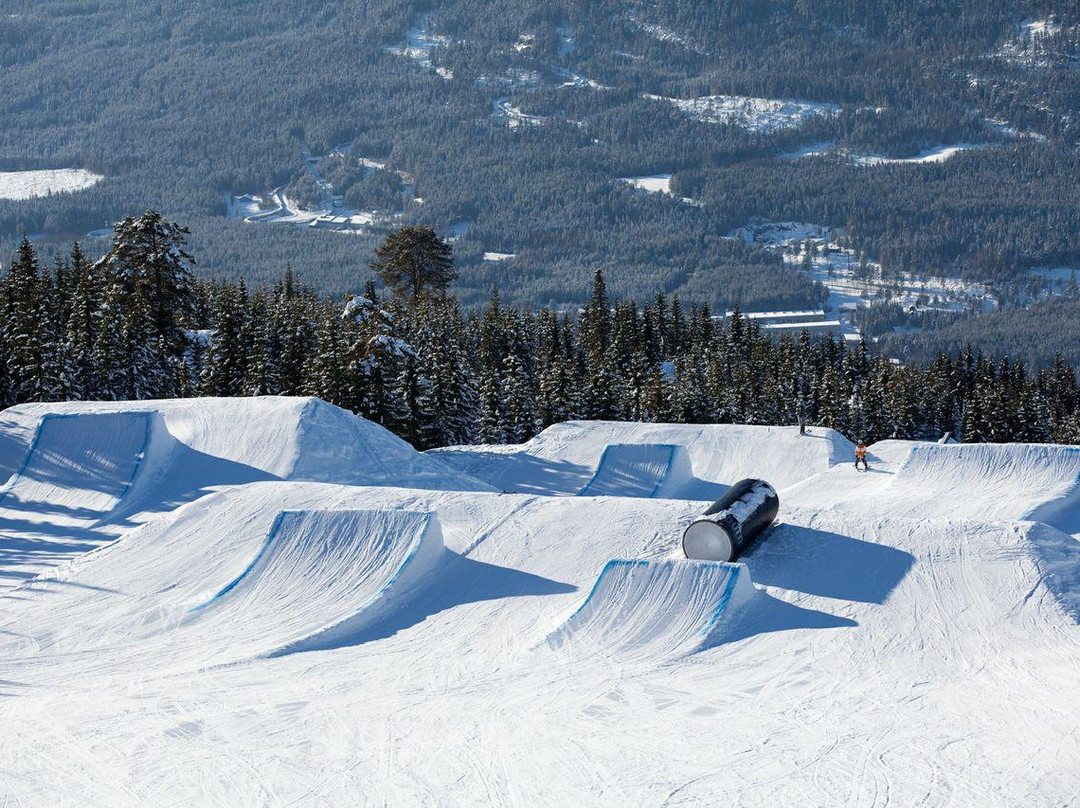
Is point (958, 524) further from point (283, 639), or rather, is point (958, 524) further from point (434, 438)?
point (434, 438)

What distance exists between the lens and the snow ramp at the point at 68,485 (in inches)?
902

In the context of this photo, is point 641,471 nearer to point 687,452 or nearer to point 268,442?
point 687,452

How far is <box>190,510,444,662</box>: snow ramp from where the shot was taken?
1739 centimetres

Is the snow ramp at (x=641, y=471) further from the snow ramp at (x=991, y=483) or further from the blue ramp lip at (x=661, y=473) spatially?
the snow ramp at (x=991, y=483)

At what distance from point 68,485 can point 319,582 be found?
9856mm

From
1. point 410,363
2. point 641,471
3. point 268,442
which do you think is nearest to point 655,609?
point 268,442

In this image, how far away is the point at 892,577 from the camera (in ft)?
59.3

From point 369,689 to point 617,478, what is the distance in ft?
59.3

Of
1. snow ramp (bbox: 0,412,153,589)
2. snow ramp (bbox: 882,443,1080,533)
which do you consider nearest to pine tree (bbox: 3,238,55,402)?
snow ramp (bbox: 0,412,153,589)

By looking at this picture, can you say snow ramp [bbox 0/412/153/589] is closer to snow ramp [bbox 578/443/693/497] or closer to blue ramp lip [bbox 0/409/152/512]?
blue ramp lip [bbox 0/409/152/512]

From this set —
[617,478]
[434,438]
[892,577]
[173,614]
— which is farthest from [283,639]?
[434,438]

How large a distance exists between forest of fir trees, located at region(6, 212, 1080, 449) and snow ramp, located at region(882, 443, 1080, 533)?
2198cm

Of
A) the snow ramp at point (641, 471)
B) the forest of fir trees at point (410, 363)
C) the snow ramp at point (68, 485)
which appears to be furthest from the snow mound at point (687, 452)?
the snow ramp at point (68, 485)

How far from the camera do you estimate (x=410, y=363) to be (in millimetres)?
45531
